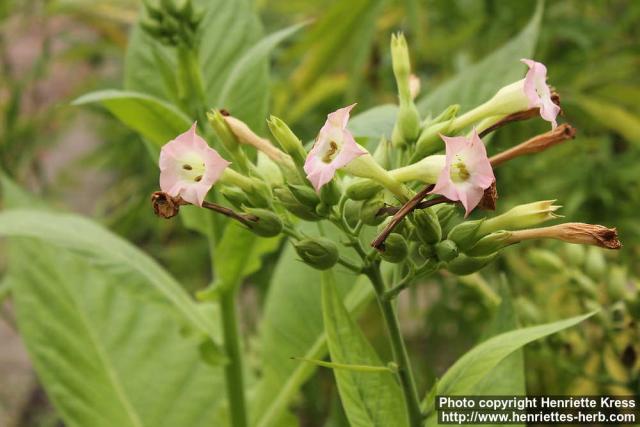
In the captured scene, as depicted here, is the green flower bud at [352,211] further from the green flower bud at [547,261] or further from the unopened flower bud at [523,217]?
the green flower bud at [547,261]

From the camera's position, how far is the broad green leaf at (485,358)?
37 cm

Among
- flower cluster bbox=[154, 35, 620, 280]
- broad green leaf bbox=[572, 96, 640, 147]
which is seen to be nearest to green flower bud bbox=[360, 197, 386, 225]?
flower cluster bbox=[154, 35, 620, 280]

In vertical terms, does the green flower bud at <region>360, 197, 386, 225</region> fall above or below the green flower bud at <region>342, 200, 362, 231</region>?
below

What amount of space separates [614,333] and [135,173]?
1.16 m

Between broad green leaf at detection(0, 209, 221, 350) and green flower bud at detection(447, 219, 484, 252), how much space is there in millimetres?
249

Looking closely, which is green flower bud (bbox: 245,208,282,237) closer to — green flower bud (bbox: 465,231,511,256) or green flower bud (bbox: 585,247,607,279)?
green flower bud (bbox: 465,231,511,256)

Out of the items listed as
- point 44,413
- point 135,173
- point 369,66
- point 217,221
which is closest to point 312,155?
point 217,221

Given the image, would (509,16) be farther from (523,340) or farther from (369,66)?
(523,340)

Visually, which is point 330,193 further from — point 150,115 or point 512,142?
point 512,142

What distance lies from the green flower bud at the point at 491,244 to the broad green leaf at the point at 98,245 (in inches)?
10.0

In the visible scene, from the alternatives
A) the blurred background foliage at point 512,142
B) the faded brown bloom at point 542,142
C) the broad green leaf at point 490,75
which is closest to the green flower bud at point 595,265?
the blurred background foliage at point 512,142

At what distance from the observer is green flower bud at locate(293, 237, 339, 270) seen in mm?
365

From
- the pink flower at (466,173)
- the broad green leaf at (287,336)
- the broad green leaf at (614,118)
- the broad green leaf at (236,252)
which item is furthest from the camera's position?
the broad green leaf at (614,118)

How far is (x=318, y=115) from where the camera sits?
1259mm
